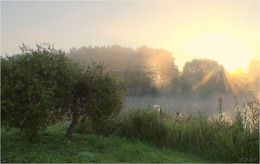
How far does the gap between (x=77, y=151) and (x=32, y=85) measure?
101 inches

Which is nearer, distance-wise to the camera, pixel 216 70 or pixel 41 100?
pixel 41 100

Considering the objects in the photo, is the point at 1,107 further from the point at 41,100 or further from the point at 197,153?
the point at 197,153

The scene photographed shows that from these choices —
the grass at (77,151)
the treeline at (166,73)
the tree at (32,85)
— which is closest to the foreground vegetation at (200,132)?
the grass at (77,151)

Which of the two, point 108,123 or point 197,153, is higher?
point 108,123

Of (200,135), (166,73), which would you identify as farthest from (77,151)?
(166,73)

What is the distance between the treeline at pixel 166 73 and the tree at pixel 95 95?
122ft

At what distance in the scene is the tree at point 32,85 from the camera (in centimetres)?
650

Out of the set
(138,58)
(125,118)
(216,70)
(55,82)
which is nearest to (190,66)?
(216,70)

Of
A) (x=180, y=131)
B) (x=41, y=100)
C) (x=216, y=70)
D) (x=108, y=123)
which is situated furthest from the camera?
(x=216, y=70)

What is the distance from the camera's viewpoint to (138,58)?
6056 cm

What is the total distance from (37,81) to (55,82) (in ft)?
2.26

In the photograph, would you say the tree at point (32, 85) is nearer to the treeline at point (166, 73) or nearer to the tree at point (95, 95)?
the tree at point (95, 95)

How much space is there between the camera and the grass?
6266mm

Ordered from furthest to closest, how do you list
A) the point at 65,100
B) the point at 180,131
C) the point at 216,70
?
the point at 216,70 → the point at 180,131 → the point at 65,100
